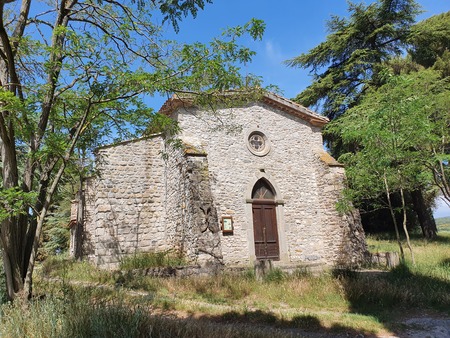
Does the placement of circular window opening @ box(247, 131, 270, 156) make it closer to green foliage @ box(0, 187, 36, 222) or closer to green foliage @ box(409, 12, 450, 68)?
green foliage @ box(0, 187, 36, 222)

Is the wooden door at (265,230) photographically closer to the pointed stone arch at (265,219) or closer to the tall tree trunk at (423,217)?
the pointed stone arch at (265,219)

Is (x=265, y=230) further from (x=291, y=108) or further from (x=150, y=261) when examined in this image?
(x=291, y=108)

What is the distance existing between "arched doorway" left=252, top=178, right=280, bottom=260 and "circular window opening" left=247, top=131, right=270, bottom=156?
1179 millimetres

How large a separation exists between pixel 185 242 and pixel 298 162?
6223 mm

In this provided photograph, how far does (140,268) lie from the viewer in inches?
389

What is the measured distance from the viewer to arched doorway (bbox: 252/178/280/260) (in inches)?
496

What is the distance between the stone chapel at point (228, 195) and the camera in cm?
1132

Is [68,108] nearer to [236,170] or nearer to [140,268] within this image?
[140,268]

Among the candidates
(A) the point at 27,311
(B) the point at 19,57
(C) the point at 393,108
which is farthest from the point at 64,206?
(C) the point at 393,108

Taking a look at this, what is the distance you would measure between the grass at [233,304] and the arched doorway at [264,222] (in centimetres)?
390

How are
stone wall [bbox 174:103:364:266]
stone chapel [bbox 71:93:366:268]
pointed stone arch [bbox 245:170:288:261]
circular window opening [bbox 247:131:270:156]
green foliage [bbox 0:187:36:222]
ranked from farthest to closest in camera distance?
circular window opening [bbox 247:131:270:156] < pointed stone arch [bbox 245:170:288:261] < stone wall [bbox 174:103:364:266] < stone chapel [bbox 71:93:366:268] < green foliage [bbox 0:187:36:222]

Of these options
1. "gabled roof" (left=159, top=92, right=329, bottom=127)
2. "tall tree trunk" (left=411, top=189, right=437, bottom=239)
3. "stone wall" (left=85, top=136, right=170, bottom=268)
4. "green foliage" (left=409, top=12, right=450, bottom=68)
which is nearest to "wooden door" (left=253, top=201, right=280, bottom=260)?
"stone wall" (left=85, top=136, right=170, bottom=268)

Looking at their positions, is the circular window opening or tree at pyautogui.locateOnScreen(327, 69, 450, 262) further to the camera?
the circular window opening

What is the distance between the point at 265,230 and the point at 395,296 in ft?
21.2
